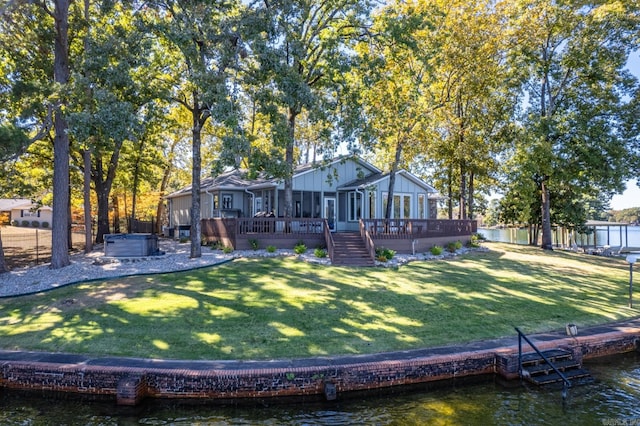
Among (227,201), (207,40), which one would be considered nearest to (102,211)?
(227,201)

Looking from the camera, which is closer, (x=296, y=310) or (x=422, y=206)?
(x=296, y=310)

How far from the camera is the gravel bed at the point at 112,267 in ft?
43.2

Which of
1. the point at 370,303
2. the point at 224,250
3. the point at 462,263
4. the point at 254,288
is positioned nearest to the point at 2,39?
the point at 224,250

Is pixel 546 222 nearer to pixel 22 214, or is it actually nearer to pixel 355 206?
pixel 355 206

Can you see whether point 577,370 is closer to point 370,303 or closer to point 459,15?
point 370,303

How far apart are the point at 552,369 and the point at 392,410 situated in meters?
3.87

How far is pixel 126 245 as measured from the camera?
17.0 metres

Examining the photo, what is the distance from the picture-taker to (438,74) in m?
24.0

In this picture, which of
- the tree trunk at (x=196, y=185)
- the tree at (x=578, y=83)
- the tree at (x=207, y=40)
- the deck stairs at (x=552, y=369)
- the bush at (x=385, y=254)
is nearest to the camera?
the deck stairs at (x=552, y=369)

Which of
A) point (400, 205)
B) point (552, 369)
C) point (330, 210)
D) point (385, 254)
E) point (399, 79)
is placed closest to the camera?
point (552, 369)

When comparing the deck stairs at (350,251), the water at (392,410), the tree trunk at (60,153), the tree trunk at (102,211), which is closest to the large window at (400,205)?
the deck stairs at (350,251)

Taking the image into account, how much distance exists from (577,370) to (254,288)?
28.5 ft

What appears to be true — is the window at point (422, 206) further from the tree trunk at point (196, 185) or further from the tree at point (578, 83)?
the tree trunk at point (196, 185)

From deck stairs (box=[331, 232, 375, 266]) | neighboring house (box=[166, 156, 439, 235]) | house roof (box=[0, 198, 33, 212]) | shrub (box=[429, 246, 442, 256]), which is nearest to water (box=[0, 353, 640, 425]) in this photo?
deck stairs (box=[331, 232, 375, 266])
